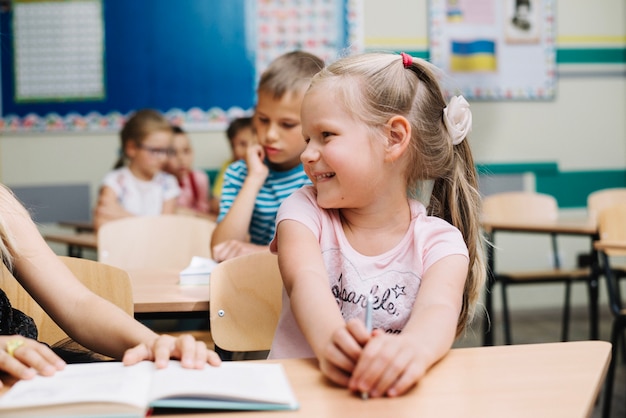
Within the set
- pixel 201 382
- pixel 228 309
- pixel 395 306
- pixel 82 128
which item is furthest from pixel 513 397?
pixel 82 128

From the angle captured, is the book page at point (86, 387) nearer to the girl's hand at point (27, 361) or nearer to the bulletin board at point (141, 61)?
the girl's hand at point (27, 361)

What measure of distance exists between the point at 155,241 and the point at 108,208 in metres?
1.38

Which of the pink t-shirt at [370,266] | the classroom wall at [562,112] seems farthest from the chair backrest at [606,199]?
the pink t-shirt at [370,266]

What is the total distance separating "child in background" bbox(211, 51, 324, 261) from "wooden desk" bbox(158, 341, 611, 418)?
1053 millimetres

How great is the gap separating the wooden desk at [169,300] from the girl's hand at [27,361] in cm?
66

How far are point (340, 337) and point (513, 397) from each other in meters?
0.20

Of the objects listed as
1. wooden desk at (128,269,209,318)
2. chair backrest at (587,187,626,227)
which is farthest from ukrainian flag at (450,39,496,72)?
wooden desk at (128,269,209,318)

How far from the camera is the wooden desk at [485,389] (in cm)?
74

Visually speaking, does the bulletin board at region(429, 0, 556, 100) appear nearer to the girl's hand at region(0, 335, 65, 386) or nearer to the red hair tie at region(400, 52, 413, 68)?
the red hair tie at region(400, 52, 413, 68)

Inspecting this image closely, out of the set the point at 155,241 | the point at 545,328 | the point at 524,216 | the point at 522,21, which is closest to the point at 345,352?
the point at 155,241

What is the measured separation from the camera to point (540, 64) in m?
4.63

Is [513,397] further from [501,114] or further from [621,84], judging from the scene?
[621,84]

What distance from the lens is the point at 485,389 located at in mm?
809

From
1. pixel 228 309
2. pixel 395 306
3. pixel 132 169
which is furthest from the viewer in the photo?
pixel 132 169
